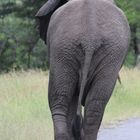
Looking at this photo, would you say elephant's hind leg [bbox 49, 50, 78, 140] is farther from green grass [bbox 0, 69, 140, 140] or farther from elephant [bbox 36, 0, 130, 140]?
green grass [bbox 0, 69, 140, 140]

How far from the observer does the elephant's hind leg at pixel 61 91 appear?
670 cm

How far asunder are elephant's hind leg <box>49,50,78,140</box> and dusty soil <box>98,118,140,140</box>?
5.04 metres

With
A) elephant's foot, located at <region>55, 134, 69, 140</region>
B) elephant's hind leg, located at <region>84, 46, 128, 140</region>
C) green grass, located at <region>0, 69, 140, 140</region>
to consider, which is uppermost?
elephant's hind leg, located at <region>84, 46, 128, 140</region>

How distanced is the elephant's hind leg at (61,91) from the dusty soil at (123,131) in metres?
5.04

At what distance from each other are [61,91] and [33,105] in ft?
28.5

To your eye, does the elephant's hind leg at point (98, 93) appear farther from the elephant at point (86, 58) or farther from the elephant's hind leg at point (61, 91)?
the elephant's hind leg at point (61, 91)

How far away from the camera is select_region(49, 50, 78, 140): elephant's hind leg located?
6695mm

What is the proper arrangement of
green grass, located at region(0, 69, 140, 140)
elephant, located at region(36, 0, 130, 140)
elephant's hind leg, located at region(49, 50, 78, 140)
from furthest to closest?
green grass, located at region(0, 69, 140, 140) → elephant's hind leg, located at region(49, 50, 78, 140) → elephant, located at region(36, 0, 130, 140)

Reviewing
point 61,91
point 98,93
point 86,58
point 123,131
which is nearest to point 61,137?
point 61,91

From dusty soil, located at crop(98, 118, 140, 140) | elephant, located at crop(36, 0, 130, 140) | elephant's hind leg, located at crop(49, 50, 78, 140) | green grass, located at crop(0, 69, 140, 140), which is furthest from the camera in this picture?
dusty soil, located at crop(98, 118, 140, 140)

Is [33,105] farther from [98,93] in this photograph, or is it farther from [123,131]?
[98,93]

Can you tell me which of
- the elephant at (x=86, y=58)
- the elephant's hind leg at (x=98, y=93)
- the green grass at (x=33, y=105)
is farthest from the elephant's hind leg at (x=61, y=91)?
the green grass at (x=33, y=105)

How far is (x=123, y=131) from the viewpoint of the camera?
12.8m

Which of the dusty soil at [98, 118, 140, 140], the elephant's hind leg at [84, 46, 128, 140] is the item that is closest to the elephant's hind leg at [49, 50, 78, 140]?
the elephant's hind leg at [84, 46, 128, 140]
